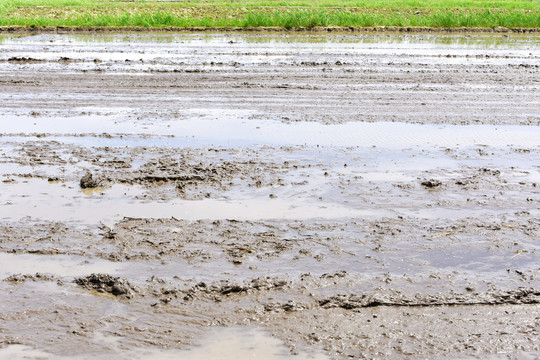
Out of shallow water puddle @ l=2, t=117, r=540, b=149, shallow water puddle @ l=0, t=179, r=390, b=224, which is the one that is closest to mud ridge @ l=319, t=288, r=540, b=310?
shallow water puddle @ l=0, t=179, r=390, b=224

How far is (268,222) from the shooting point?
6.54 meters

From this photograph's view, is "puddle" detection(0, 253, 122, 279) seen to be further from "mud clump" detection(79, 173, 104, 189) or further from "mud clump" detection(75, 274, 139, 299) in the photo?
"mud clump" detection(79, 173, 104, 189)

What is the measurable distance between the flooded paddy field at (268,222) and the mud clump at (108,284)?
0.01 m

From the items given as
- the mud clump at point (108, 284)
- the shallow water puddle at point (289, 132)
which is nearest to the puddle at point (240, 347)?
the mud clump at point (108, 284)

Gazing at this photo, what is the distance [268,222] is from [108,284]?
1.93 m

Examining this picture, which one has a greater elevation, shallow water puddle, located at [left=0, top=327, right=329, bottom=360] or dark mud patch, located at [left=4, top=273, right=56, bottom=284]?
dark mud patch, located at [left=4, top=273, right=56, bottom=284]

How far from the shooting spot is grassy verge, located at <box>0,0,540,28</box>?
3059 centimetres

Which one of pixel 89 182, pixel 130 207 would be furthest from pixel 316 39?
pixel 130 207

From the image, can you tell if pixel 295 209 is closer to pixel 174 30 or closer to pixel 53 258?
pixel 53 258

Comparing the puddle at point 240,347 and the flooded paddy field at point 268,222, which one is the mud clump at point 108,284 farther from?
the puddle at point 240,347

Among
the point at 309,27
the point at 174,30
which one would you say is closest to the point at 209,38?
the point at 174,30

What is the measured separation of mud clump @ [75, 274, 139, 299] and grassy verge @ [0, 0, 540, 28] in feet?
86.6

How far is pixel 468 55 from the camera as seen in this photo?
68.8 feet

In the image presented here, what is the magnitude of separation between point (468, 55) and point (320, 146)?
1337cm
